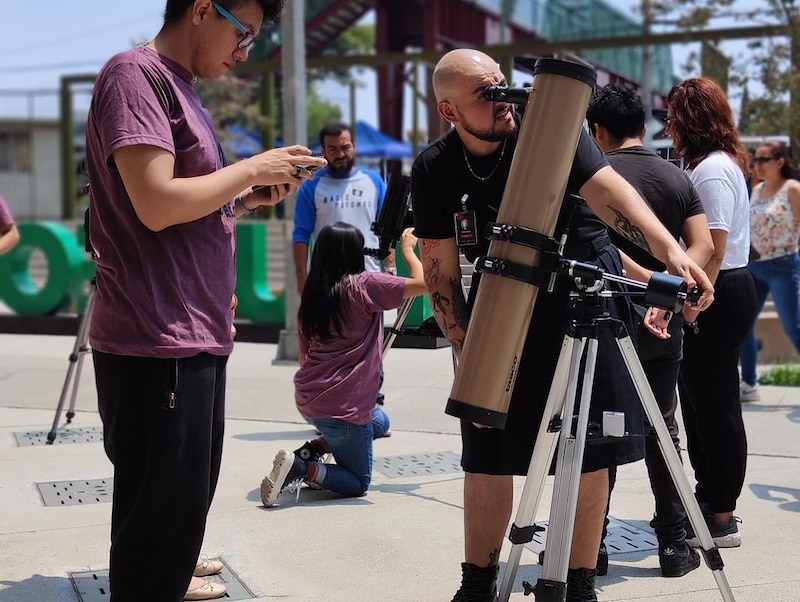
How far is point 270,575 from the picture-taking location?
13.4ft

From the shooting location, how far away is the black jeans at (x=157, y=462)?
9.02 ft

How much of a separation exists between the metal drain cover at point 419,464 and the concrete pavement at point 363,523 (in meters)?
0.01

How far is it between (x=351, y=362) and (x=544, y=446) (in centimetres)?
234

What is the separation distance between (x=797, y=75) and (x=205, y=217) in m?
10.5

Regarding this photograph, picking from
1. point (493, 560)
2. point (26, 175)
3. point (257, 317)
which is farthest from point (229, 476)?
point (26, 175)

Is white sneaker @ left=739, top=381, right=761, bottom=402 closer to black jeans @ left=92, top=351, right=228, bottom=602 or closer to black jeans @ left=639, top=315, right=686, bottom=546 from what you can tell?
black jeans @ left=639, top=315, right=686, bottom=546

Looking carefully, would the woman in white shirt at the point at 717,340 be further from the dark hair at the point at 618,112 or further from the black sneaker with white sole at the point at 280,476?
the black sneaker with white sole at the point at 280,476

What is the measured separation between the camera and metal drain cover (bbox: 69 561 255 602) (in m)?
3.84

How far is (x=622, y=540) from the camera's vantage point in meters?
4.55

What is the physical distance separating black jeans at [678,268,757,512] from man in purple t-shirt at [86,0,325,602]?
2214mm

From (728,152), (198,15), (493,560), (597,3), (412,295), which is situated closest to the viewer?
(198,15)

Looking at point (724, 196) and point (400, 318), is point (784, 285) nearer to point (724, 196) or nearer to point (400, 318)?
point (400, 318)

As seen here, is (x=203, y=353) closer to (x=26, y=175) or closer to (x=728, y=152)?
(x=728, y=152)

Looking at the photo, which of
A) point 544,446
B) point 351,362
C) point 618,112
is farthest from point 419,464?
point 544,446
